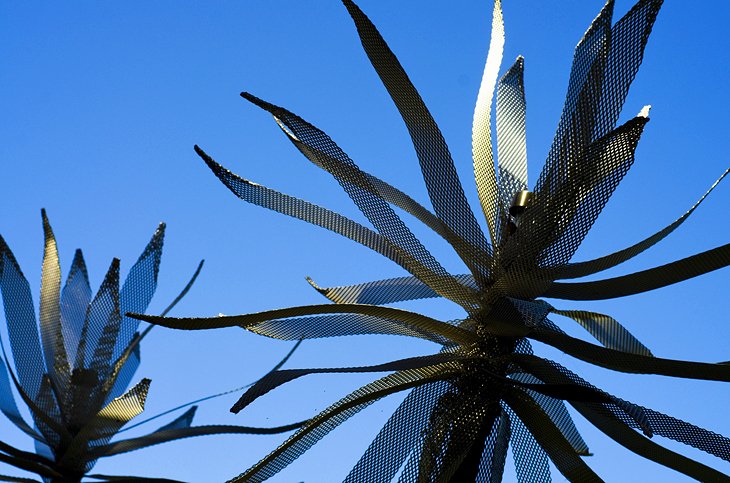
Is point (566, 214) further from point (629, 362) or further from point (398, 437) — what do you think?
point (398, 437)

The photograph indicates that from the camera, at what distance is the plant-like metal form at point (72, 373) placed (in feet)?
14.0

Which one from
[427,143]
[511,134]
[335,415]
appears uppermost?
[511,134]

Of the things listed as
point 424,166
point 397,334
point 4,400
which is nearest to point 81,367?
point 4,400

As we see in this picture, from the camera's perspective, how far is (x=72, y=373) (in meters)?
4.47

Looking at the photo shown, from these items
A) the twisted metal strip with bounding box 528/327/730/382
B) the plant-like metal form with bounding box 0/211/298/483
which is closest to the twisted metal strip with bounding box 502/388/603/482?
the twisted metal strip with bounding box 528/327/730/382

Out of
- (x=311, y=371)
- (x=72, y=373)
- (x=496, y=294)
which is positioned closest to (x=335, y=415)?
(x=311, y=371)

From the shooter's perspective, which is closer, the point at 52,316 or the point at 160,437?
the point at 160,437

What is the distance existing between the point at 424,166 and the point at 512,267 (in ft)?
1.44

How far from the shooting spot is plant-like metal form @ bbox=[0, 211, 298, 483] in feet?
14.0

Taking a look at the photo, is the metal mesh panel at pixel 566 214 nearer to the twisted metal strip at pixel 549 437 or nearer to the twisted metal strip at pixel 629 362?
the twisted metal strip at pixel 629 362

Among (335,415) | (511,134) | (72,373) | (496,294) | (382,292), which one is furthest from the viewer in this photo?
(72,373)

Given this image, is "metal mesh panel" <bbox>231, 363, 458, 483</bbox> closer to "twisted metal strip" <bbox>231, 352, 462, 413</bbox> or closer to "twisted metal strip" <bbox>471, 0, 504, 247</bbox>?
"twisted metal strip" <bbox>231, 352, 462, 413</bbox>

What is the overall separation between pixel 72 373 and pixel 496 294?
226 cm

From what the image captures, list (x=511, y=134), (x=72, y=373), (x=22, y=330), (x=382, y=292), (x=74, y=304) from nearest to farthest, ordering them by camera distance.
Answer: (x=382, y=292) → (x=511, y=134) → (x=22, y=330) → (x=72, y=373) → (x=74, y=304)
